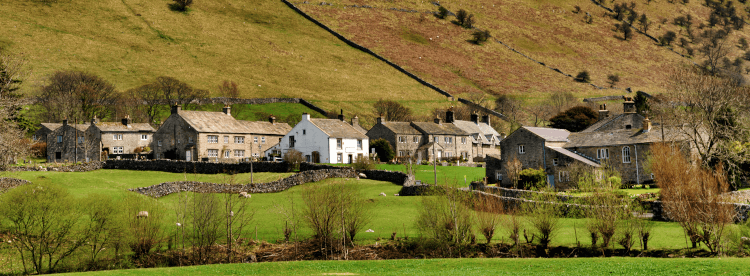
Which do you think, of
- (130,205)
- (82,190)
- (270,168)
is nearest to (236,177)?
(270,168)

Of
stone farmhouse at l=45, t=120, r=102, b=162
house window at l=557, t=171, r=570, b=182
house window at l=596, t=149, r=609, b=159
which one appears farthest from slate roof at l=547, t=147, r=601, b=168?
stone farmhouse at l=45, t=120, r=102, b=162

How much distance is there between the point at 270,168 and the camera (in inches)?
2466

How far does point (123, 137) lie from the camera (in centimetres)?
8338

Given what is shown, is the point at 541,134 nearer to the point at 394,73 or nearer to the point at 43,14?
the point at 394,73

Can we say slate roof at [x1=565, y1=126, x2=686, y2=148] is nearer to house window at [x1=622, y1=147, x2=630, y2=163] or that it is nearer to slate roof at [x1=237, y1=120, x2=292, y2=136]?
house window at [x1=622, y1=147, x2=630, y2=163]

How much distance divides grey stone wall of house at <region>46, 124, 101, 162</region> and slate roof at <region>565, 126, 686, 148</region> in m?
65.5

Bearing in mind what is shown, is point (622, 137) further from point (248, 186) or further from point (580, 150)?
point (248, 186)

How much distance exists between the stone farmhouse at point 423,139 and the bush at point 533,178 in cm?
2947

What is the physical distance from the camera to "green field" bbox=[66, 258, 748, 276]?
21.8 m

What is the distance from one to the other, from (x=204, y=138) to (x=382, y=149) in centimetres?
2492

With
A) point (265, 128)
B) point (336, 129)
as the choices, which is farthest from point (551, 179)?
point (265, 128)

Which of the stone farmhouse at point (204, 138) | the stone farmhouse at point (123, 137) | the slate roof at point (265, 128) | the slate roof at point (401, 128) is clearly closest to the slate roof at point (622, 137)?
the slate roof at point (401, 128)

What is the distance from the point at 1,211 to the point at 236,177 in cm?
3056

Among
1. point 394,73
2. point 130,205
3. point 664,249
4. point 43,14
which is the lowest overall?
point 664,249
